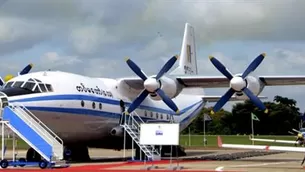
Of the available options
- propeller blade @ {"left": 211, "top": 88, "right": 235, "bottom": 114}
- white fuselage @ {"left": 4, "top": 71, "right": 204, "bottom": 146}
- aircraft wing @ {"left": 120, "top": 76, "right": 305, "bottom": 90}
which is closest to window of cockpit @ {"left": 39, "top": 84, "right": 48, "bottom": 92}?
white fuselage @ {"left": 4, "top": 71, "right": 204, "bottom": 146}

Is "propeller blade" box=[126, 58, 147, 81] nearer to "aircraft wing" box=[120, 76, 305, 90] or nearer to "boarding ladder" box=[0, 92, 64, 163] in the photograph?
"aircraft wing" box=[120, 76, 305, 90]

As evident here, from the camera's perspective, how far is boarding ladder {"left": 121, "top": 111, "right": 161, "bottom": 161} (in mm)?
27439

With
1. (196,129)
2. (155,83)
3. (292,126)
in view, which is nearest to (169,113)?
(155,83)

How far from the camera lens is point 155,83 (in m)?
28.8

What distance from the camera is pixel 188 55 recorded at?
1553 inches

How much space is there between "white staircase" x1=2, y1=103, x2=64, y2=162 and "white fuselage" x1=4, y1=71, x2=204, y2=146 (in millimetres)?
905

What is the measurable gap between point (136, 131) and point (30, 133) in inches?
327

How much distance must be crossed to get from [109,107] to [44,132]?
5951mm

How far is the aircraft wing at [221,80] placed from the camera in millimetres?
30312

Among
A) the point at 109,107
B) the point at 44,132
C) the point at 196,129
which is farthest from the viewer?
the point at 196,129

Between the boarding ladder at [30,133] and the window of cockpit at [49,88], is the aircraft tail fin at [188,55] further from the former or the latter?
the boarding ladder at [30,133]

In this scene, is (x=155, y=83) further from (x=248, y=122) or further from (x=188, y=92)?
(x=248, y=122)

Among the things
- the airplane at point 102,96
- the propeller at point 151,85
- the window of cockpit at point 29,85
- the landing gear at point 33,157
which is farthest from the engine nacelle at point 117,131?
the window of cockpit at point 29,85

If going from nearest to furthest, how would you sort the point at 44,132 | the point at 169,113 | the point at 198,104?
the point at 44,132
the point at 169,113
the point at 198,104
